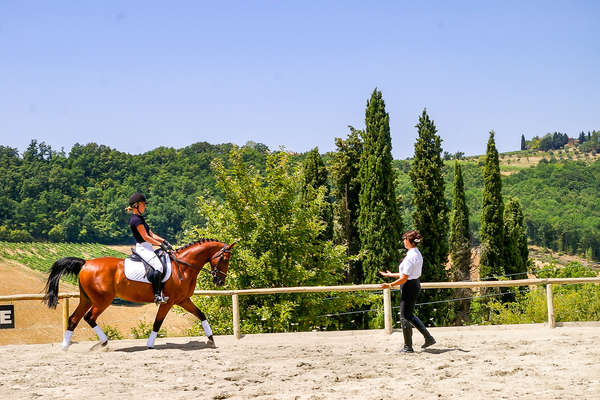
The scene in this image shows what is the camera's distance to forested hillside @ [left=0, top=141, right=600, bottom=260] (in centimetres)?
12319

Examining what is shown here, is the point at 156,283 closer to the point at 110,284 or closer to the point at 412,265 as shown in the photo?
the point at 110,284

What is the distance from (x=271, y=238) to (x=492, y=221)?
21499 millimetres

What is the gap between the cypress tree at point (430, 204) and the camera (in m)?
32.8

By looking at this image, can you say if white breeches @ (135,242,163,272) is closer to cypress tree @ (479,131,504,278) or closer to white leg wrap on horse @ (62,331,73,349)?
white leg wrap on horse @ (62,331,73,349)

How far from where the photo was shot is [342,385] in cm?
741

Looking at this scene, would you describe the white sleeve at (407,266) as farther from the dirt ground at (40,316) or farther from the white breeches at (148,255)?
the dirt ground at (40,316)

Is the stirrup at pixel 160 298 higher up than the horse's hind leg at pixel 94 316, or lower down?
higher up

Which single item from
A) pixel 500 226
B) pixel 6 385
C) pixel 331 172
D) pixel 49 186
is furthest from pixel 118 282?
pixel 49 186

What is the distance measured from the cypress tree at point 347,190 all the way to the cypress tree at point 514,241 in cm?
903

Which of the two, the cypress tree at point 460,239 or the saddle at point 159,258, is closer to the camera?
the saddle at point 159,258

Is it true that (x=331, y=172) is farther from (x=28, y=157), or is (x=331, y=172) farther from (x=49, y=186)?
(x=28, y=157)

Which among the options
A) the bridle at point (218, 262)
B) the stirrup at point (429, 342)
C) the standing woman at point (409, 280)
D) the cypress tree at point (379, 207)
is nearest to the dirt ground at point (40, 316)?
the cypress tree at point (379, 207)

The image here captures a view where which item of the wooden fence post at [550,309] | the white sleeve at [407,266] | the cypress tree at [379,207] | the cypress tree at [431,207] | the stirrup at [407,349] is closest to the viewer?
the white sleeve at [407,266]

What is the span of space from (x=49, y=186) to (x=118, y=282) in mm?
139010
